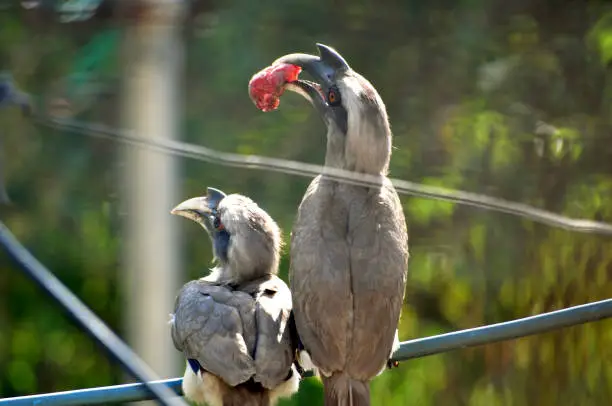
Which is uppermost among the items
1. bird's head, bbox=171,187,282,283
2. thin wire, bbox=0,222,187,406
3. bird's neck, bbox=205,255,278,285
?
thin wire, bbox=0,222,187,406

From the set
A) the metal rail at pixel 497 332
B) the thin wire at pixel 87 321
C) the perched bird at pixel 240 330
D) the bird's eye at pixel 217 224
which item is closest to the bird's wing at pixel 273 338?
the perched bird at pixel 240 330

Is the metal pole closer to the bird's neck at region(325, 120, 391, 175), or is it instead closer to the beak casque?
the bird's neck at region(325, 120, 391, 175)

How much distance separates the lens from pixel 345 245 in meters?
4.29

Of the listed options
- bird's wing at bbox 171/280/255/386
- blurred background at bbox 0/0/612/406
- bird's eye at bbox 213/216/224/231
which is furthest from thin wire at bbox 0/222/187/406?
blurred background at bbox 0/0/612/406

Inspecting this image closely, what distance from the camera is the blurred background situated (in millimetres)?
6605

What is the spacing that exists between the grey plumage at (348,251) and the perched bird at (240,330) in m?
0.12

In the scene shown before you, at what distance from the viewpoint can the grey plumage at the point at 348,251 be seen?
4.15 meters

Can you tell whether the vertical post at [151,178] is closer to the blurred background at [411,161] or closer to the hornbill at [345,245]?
the hornbill at [345,245]

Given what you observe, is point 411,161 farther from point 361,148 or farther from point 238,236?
point 361,148

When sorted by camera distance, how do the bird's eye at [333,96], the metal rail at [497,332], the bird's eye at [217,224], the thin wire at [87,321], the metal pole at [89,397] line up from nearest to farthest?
the thin wire at [87,321] → the metal pole at [89,397] → the metal rail at [497,332] → the bird's eye at [333,96] → the bird's eye at [217,224]

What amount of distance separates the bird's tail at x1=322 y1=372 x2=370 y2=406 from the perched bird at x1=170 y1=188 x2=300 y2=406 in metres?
0.15

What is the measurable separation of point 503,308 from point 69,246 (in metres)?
2.45

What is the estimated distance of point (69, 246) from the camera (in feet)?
22.4

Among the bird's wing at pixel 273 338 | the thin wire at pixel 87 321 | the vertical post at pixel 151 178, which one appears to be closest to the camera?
the thin wire at pixel 87 321
